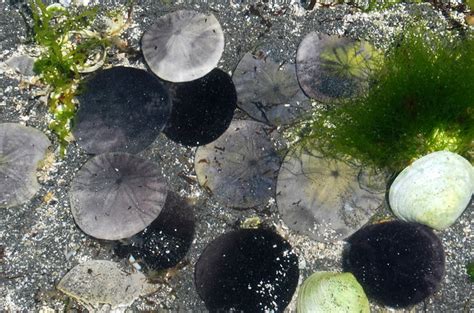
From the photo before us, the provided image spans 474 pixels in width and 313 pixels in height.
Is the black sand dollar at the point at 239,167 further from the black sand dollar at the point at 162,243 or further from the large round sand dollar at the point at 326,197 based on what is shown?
the black sand dollar at the point at 162,243

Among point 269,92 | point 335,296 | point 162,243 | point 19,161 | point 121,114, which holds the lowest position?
point 162,243

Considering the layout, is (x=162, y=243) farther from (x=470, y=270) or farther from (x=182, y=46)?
(x=470, y=270)

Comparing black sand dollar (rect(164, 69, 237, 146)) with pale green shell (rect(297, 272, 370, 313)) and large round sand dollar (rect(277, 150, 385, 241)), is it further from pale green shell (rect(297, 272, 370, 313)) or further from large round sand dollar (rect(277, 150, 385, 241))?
pale green shell (rect(297, 272, 370, 313))

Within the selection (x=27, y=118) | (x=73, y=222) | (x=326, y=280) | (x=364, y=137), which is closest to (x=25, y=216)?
(x=73, y=222)

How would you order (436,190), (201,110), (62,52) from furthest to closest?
(62,52) → (201,110) → (436,190)

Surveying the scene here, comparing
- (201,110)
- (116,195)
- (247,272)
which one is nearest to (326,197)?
(247,272)

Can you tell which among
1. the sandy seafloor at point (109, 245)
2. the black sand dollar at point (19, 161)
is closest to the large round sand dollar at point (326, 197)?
the sandy seafloor at point (109, 245)
